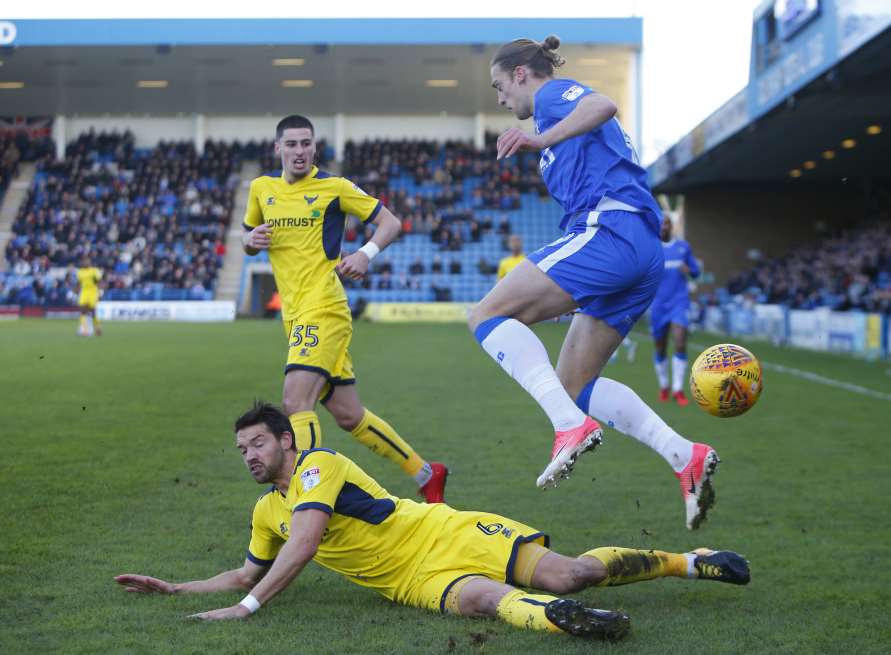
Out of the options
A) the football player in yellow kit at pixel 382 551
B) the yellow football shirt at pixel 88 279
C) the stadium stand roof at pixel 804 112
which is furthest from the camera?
the yellow football shirt at pixel 88 279

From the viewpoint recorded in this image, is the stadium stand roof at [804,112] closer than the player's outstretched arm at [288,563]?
No

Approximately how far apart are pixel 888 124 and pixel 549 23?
55.1 feet

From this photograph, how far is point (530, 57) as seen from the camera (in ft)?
15.0

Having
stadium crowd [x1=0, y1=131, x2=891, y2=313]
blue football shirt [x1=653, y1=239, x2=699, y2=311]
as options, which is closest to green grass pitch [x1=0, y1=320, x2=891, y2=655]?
blue football shirt [x1=653, y1=239, x2=699, y2=311]

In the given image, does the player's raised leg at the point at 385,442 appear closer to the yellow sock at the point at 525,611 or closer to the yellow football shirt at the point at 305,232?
the yellow football shirt at the point at 305,232

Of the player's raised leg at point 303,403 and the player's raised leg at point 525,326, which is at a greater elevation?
the player's raised leg at point 525,326

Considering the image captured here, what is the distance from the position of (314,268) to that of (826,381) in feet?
37.4

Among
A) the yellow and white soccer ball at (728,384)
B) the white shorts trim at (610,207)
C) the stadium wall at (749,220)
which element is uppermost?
the stadium wall at (749,220)

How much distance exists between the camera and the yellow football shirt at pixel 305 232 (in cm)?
615

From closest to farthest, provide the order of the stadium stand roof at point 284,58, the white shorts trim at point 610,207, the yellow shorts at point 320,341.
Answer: the white shorts trim at point 610,207, the yellow shorts at point 320,341, the stadium stand roof at point 284,58

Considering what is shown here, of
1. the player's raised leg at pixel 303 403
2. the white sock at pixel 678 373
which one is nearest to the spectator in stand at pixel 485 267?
the white sock at pixel 678 373

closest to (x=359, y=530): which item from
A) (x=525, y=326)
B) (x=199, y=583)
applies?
(x=199, y=583)

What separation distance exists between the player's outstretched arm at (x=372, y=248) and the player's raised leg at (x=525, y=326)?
124 centimetres

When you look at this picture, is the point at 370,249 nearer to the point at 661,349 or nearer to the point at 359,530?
the point at 359,530
